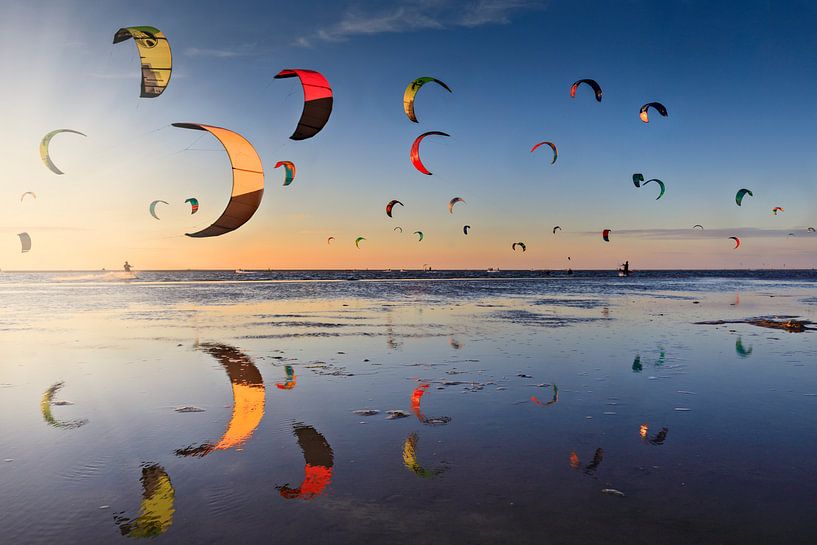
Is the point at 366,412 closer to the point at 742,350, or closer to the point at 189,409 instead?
the point at 189,409

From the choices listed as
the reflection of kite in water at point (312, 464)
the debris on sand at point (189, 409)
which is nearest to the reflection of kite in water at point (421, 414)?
the reflection of kite in water at point (312, 464)

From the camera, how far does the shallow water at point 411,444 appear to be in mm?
4301

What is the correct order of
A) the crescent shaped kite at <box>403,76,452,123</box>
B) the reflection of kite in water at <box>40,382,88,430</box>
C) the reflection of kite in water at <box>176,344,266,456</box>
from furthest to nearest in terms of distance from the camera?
the crescent shaped kite at <box>403,76,452,123</box> → the reflection of kite in water at <box>40,382,88,430</box> → the reflection of kite in water at <box>176,344,266,456</box>

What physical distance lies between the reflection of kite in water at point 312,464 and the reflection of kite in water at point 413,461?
0.73 meters

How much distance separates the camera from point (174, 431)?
22.2ft

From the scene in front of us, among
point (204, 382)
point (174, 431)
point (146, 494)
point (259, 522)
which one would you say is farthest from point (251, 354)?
point (259, 522)

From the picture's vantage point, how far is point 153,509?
4582 mm

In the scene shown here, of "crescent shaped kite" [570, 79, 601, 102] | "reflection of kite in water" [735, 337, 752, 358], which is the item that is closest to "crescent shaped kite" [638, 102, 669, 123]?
"crescent shaped kite" [570, 79, 601, 102]

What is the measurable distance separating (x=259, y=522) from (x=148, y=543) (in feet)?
2.47

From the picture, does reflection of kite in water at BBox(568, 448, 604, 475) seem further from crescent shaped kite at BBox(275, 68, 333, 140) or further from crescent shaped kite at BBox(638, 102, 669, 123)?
crescent shaped kite at BBox(638, 102, 669, 123)

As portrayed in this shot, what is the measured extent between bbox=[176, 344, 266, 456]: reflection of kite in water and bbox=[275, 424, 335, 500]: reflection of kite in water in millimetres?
653

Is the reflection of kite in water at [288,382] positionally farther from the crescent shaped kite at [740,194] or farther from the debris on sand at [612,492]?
the crescent shaped kite at [740,194]

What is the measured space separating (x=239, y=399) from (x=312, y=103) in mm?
8603

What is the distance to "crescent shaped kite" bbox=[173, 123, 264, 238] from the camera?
12539 millimetres
